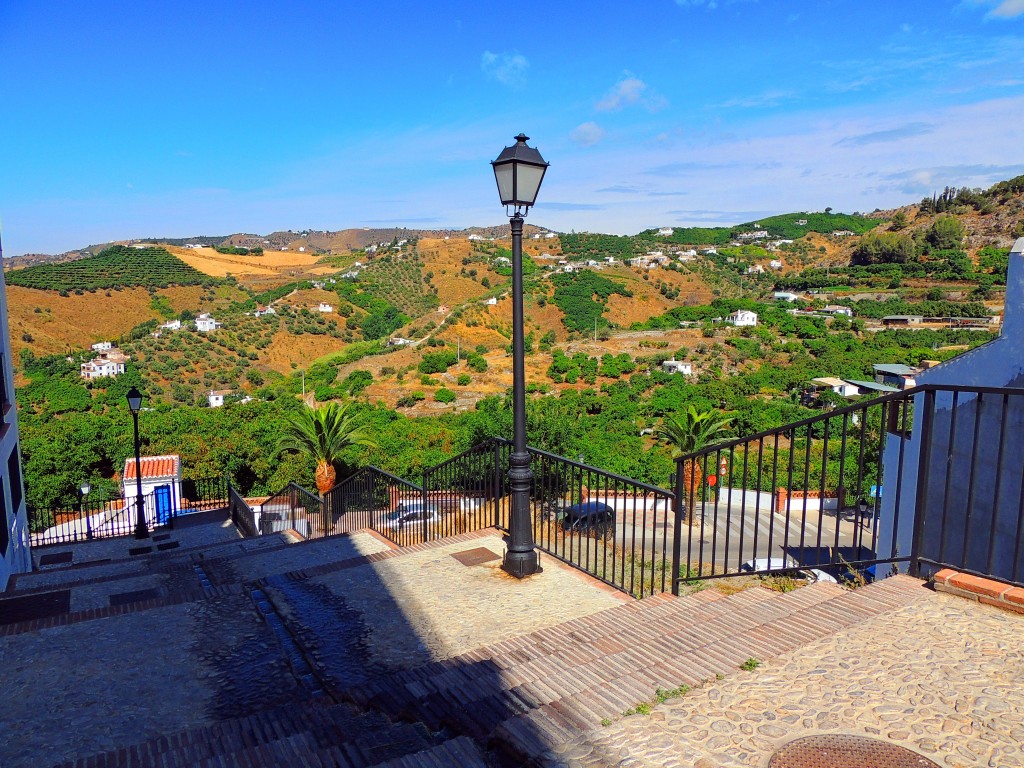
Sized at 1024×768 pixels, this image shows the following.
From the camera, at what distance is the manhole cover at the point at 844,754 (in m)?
2.44

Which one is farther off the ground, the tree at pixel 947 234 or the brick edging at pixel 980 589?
the tree at pixel 947 234

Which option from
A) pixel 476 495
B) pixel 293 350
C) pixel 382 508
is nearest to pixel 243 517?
pixel 382 508

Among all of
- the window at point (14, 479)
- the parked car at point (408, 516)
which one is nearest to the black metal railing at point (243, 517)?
the window at point (14, 479)

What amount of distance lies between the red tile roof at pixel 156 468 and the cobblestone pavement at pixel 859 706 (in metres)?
21.8

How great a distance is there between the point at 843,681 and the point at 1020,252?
289 inches

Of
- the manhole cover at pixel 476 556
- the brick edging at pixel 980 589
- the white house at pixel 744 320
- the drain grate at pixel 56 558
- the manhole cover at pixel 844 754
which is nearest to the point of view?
the manhole cover at pixel 844 754

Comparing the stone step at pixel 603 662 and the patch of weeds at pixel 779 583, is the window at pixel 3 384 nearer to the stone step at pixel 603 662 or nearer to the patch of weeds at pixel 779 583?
the stone step at pixel 603 662

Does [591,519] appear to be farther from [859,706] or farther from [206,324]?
[206,324]

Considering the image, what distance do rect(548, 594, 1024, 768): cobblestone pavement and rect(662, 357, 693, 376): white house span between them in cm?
5336

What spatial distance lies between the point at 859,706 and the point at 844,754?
1.21 feet

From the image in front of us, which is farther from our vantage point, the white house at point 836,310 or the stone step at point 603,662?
the white house at point 836,310

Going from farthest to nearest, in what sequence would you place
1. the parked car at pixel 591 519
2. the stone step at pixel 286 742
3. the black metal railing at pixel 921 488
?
the parked car at pixel 591 519 < the black metal railing at pixel 921 488 < the stone step at pixel 286 742

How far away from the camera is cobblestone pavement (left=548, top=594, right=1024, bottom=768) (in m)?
2.51

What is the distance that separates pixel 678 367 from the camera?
185 ft
